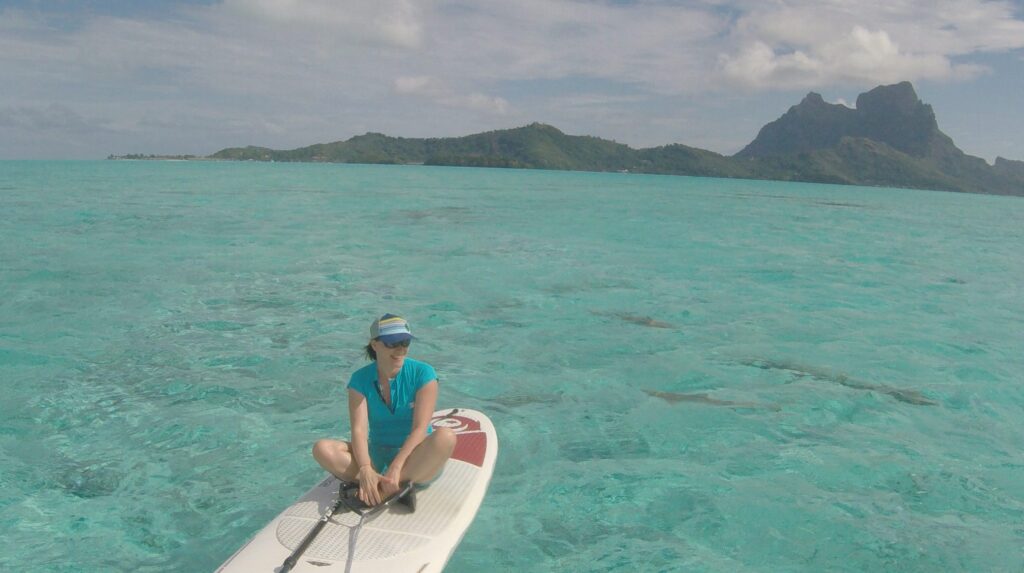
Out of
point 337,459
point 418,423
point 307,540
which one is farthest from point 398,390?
point 307,540

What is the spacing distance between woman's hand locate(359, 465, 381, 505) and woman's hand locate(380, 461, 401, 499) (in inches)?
2.0

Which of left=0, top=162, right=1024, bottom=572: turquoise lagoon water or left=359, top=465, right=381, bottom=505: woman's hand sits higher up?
left=359, top=465, right=381, bottom=505: woman's hand

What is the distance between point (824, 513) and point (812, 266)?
1818 centimetres

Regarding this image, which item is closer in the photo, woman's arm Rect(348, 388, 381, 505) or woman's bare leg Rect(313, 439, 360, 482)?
woman's arm Rect(348, 388, 381, 505)

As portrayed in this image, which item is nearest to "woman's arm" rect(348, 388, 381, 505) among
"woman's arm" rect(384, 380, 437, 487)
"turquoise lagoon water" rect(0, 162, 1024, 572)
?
"woman's arm" rect(384, 380, 437, 487)

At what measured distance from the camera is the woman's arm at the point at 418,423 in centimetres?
523

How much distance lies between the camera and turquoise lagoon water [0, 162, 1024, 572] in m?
6.30

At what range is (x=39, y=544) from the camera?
19.6ft

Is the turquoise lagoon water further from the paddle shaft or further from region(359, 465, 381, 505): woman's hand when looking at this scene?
the paddle shaft

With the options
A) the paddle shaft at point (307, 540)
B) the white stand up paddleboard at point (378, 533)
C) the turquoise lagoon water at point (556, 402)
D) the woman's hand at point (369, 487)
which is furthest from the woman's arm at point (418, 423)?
the turquoise lagoon water at point (556, 402)

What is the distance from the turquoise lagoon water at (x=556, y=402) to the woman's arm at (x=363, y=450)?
1.19 m

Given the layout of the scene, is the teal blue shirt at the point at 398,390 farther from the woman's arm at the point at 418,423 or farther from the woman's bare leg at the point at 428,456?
the woman's bare leg at the point at 428,456

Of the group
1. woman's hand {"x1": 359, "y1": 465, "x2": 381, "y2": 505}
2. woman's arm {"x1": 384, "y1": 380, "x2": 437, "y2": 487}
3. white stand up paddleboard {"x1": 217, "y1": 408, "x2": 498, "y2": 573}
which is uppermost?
woman's arm {"x1": 384, "y1": 380, "x2": 437, "y2": 487}

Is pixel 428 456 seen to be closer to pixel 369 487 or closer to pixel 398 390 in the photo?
pixel 369 487
